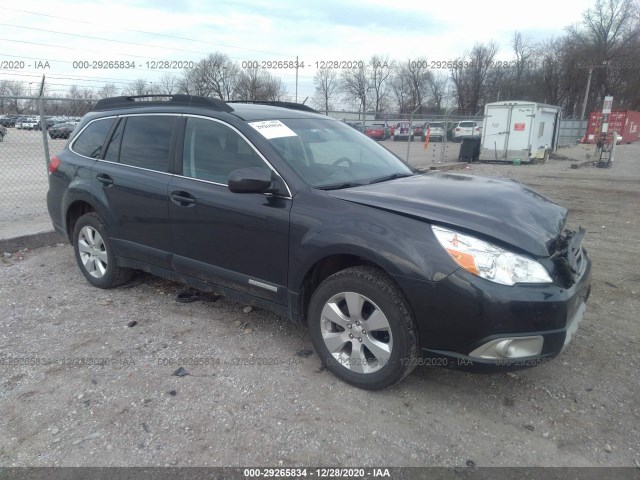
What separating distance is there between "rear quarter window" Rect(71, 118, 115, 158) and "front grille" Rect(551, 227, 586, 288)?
394 cm

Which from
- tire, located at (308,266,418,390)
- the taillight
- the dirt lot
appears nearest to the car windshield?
tire, located at (308,266,418,390)

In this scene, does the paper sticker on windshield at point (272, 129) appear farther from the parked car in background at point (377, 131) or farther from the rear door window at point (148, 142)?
the parked car in background at point (377, 131)

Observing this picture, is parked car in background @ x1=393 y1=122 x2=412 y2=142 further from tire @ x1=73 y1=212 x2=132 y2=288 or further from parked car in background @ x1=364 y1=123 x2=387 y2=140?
tire @ x1=73 y1=212 x2=132 y2=288

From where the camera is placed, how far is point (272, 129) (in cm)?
354

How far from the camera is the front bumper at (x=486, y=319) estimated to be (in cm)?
251

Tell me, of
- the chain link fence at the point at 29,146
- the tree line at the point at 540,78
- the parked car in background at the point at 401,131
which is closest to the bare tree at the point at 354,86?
the tree line at the point at 540,78

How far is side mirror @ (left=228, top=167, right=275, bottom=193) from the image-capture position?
3066mm

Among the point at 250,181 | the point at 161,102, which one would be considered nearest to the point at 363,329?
the point at 250,181

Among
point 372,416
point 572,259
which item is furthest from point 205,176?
point 572,259

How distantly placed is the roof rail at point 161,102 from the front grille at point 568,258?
251 cm

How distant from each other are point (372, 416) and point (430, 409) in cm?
37

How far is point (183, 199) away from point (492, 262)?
231cm

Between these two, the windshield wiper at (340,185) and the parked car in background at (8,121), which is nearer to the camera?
the windshield wiper at (340,185)

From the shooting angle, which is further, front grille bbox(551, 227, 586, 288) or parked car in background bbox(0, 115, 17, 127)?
parked car in background bbox(0, 115, 17, 127)
